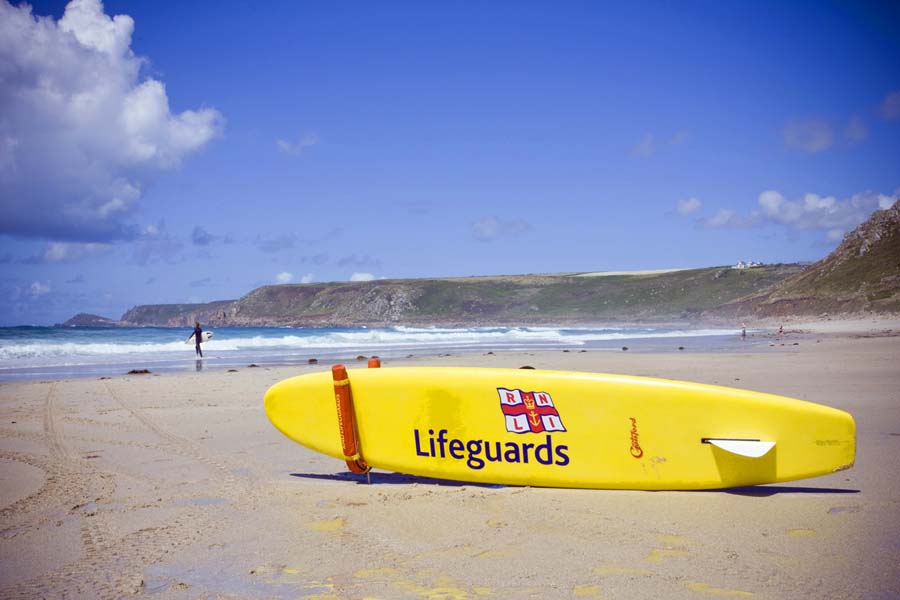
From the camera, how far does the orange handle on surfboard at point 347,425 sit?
Result: 4.43m

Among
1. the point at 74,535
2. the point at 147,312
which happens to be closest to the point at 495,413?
the point at 74,535

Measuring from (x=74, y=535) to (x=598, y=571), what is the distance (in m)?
2.73

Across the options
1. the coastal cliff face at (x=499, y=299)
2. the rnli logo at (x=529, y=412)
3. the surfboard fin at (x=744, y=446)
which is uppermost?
Answer: the coastal cliff face at (x=499, y=299)

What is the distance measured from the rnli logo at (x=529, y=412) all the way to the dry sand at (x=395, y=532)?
41 centimetres

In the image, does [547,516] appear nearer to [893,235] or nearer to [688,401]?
[688,401]

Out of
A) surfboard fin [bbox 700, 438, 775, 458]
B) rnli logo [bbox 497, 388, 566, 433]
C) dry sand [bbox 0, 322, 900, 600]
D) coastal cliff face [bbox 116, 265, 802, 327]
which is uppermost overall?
coastal cliff face [bbox 116, 265, 802, 327]

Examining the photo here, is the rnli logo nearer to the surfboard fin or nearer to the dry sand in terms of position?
the dry sand

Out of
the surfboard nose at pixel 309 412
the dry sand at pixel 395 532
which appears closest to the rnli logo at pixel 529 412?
the dry sand at pixel 395 532

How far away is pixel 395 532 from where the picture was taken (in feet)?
Result: 10.9

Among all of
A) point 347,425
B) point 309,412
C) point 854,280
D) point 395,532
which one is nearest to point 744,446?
point 395,532

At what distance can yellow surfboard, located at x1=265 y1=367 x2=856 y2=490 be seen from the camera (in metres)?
3.85

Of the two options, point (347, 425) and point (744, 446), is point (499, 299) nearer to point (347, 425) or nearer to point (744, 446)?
point (347, 425)

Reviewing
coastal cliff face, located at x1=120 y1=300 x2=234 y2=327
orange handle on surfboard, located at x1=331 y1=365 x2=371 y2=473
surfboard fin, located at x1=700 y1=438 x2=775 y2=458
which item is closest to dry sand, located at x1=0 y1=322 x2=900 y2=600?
orange handle on surfboard, located at x1=331 y1=365 x2=371 y2=473

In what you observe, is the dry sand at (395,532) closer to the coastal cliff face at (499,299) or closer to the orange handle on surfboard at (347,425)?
the orange handle on surfboard at (347,425)
